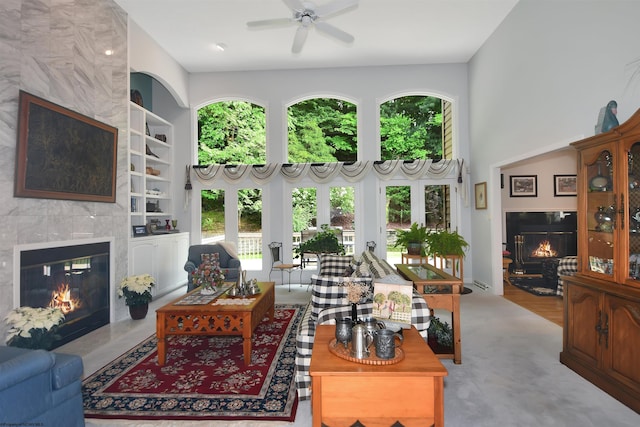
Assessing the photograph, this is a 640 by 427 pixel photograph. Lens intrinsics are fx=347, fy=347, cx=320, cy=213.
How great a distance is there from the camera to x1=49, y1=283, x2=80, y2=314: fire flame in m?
3.74

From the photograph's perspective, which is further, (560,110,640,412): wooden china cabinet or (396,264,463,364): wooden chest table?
(396,264,463,364): wooden chest table

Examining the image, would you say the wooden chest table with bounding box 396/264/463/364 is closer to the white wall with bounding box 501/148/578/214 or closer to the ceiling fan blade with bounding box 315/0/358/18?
the ceiling fan blade with bounding box 315/0/358/18

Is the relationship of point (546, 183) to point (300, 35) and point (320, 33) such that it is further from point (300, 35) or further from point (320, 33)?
point (300, 35)

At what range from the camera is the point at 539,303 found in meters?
5.31

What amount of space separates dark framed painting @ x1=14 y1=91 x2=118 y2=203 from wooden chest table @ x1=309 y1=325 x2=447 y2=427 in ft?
11.1

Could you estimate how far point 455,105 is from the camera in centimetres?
712

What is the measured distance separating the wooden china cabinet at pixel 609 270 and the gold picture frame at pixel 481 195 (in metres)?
3.13

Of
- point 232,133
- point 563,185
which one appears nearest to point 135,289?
point 232,133

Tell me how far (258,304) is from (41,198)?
2.42 meters

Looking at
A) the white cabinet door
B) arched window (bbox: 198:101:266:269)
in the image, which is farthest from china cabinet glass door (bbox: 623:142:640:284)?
arched window (bbox: 198:101:266:269)

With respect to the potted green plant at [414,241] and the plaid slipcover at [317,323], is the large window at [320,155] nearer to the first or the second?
the potted green plant at [414,241]

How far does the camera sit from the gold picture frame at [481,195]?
244 inches

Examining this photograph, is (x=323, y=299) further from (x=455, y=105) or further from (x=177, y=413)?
(x=455, y=105)

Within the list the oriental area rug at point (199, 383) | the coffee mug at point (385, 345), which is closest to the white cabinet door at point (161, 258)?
the oriental area rug at point (199, 383)
